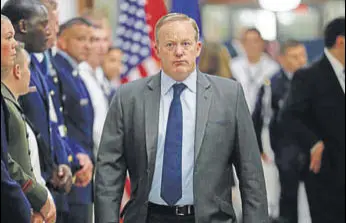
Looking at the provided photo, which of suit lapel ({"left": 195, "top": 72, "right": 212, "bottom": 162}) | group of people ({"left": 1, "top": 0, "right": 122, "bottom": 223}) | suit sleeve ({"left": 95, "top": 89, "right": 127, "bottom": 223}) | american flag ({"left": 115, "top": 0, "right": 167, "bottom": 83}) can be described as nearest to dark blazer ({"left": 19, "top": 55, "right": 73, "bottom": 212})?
group of people ({"left": 1, "top": 0, "right": 122, "bottom": 223})

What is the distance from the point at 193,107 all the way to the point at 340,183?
3175 mm

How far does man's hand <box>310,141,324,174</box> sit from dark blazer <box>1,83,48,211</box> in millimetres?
3652

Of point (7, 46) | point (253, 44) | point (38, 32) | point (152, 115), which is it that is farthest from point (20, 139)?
point (253, 44)

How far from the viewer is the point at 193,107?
17.9 ft

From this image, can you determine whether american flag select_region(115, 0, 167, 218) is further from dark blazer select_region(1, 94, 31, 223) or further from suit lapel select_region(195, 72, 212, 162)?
dark blazer select_region(1, 94, 31, 223)

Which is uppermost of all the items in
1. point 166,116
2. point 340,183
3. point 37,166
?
point 166,116

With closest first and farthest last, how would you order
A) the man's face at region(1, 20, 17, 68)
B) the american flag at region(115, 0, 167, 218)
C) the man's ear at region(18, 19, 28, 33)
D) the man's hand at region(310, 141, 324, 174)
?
the man's face at region(1, 20, 17, 68), the man's ear at region(18, 19, 28, 33), the man's hand at region(310, 141, 324, 174), the american flag at region(115, 0, 167, 218)

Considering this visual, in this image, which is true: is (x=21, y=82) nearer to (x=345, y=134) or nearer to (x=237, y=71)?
(x=345, y=134)

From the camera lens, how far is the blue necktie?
533cm

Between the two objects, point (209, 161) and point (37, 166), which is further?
point (37, 166)

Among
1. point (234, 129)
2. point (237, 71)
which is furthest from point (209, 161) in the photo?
point (237, 71)

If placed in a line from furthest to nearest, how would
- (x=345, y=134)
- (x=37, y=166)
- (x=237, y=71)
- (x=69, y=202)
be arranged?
1. (x=237, y=71)
2. (x=345, y=134)
3. (x=69, y=202)
4. (x=37, y=166)

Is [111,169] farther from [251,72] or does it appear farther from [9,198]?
[251,72]

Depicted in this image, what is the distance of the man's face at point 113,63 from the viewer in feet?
37.3
